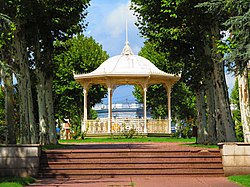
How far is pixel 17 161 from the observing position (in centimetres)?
1364

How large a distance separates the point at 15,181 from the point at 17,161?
141 cm

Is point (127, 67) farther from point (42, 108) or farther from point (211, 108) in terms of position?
point (211, 108)

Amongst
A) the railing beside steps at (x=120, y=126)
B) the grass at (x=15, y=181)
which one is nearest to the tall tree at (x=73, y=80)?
the railing beside steps at (x=120, y=126)

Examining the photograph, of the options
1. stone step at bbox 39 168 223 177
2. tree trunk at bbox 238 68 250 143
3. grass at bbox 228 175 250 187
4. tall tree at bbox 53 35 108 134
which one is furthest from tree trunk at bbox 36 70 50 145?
tall tree at bbox 53 35 108 134

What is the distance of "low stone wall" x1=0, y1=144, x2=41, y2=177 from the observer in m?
13.6

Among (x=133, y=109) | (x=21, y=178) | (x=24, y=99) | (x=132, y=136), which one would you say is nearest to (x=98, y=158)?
(x=21, y=178)

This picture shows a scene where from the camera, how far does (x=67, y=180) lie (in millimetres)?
13062

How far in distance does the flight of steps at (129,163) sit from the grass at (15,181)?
1155 millimetres

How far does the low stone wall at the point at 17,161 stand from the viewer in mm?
13586

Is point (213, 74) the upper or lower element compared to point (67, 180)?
upper

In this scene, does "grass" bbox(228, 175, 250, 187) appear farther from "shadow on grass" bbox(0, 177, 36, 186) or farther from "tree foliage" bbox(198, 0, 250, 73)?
"shadow on grass" bbox(0, 177, 36, 186)

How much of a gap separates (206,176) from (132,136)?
63.0ft

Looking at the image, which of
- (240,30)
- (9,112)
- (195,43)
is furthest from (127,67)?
(240,30)

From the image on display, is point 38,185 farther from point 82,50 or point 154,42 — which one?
point 82,50
